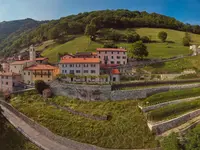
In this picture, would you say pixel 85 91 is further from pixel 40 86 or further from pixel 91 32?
pixel 91 32

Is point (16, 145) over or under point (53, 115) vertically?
under

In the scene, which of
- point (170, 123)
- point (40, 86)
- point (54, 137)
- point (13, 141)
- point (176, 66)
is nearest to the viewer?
point (13, 141)

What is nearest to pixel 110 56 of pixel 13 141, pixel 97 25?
pixel 13 141

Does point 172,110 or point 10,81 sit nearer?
point 172,110

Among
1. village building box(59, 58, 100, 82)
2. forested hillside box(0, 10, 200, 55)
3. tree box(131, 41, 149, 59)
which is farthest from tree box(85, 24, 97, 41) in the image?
village building box(59, 58, 100, 82)

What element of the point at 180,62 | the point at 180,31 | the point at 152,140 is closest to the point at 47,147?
the point at 152,140

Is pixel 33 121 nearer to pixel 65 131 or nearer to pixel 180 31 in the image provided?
pixel 65 131

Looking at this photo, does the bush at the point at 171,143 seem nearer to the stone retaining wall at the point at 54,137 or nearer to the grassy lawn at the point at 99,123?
the grassy lawn at the point at 99,123
